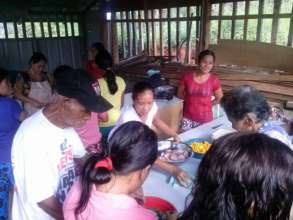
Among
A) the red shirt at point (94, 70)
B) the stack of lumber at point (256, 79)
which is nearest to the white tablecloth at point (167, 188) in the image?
the red shirt at point (94, 70)

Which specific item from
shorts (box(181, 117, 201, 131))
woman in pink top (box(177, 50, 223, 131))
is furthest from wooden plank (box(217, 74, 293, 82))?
shorts (box(181, 117, 201, 131))

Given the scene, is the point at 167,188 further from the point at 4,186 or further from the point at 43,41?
the point at 43,41

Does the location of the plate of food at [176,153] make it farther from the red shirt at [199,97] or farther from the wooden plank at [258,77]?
the wooden plank at [258,77]

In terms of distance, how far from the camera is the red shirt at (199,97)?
10.9 feet

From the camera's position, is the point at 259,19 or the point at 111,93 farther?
the point at 259,19

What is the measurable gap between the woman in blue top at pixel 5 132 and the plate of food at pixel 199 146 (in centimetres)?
151

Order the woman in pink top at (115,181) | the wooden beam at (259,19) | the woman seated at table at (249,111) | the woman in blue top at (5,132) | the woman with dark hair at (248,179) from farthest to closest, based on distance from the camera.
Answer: the wooden beam at (259,19) → the woman in blue top at (5,132) → the woman seated at table at (249,111) → the woman in pink top at (115,181) → the woman with dark hair at (248,179)

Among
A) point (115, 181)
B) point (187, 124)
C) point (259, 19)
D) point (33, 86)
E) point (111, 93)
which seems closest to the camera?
point (115, 181)

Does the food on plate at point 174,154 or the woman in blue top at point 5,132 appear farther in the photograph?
the woman in blue top at point 5,132

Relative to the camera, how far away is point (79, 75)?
1352mm

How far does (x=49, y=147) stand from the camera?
4.41 feet

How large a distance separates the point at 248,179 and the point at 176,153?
4.15ft

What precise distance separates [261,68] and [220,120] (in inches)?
57.4

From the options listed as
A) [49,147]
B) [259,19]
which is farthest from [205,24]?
[49,147]
